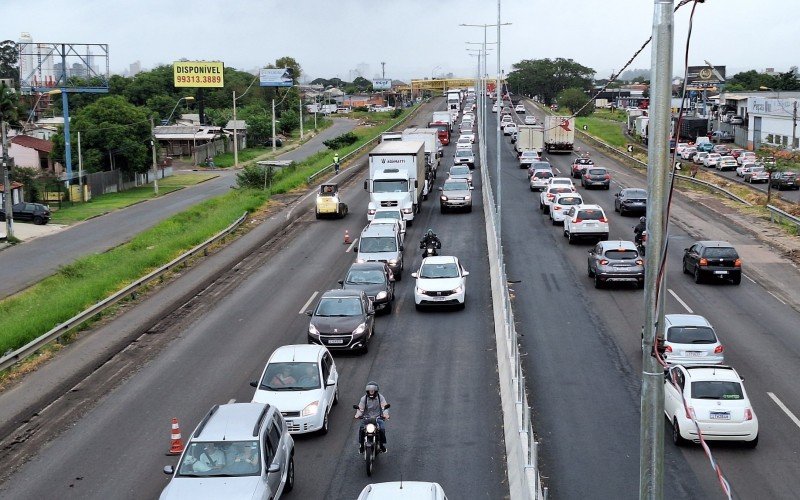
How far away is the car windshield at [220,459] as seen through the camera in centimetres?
1446

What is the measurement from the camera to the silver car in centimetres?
2231

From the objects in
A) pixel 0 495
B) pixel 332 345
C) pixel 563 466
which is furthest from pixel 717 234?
pixel 0 495

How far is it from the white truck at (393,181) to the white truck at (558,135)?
36.1m

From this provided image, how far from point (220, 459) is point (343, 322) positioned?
10.5 m

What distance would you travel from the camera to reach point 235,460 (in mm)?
14648

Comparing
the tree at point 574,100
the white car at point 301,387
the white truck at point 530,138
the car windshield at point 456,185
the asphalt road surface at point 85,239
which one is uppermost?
the tree at point 574,100

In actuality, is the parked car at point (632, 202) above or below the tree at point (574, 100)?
below

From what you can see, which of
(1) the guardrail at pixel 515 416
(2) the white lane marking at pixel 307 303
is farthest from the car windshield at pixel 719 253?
(2) the white lane marking at pixel 307 303

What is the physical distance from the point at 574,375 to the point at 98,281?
18.7 meters

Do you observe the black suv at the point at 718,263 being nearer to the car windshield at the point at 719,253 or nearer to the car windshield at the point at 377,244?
the car windshield at the point at 719,253

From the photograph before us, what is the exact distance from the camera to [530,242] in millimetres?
42500

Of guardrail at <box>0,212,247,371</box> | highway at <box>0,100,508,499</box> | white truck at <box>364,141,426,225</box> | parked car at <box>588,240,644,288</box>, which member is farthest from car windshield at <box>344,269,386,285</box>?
white truck at <box>364,141,426,225</box>

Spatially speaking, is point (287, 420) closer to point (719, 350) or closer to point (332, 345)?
point (332, 345)

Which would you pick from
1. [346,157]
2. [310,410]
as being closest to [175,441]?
[310,410]
